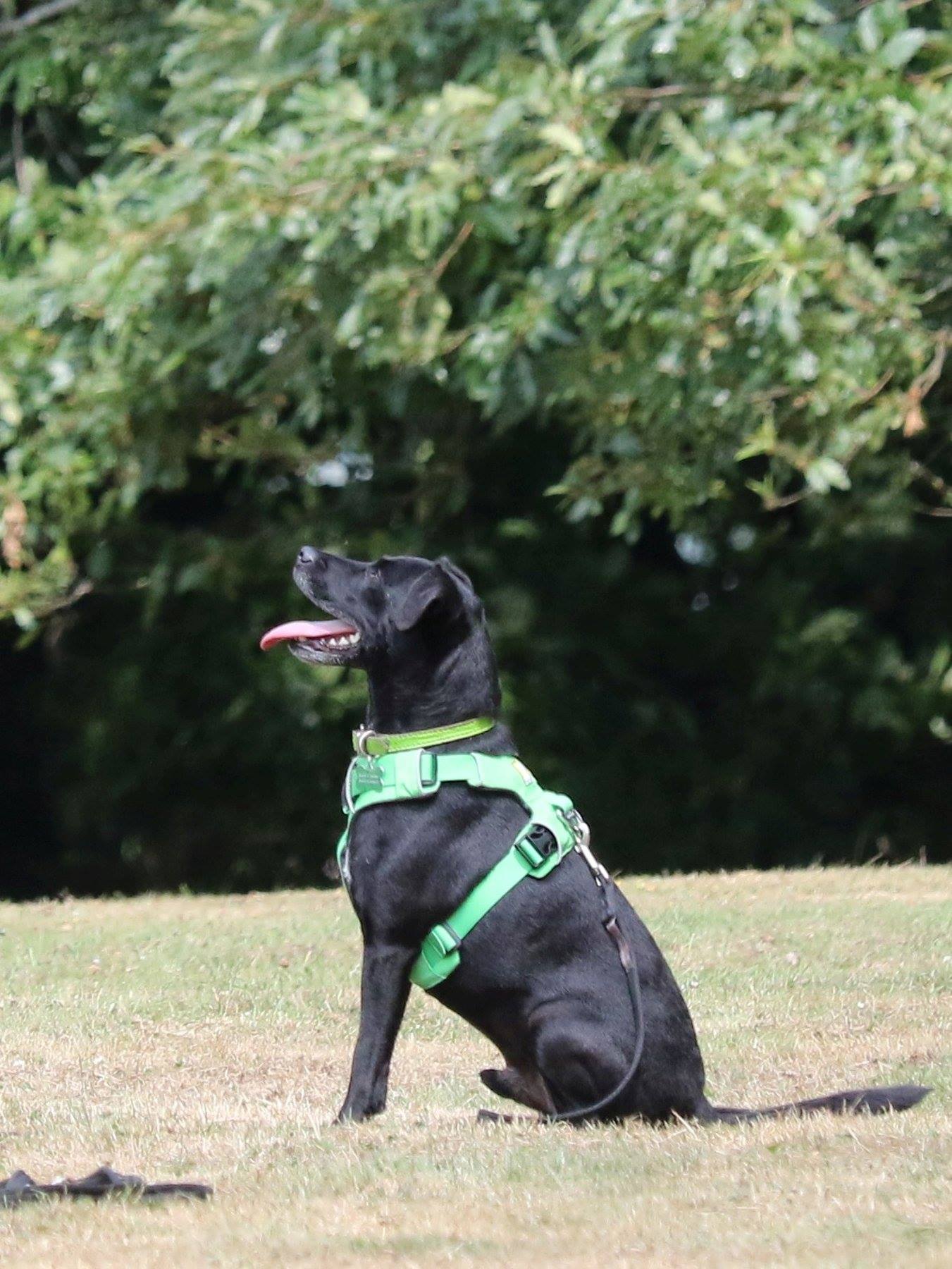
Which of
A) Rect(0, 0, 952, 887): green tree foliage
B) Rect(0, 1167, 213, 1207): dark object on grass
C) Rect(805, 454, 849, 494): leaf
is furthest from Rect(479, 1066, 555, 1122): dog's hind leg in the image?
Rect(805, 454, 849, 494): leaf

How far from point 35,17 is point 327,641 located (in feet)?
28.3

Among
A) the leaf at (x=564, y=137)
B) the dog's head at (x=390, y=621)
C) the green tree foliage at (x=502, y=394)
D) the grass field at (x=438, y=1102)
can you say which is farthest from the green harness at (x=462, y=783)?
the leaf at (x=564, y=137)

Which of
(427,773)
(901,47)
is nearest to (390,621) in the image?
(427,773)

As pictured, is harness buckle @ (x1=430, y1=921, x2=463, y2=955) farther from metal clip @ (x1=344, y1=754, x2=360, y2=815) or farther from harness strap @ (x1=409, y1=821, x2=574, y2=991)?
metal clip @ (x1=344, y1=754, x2=360, y2=815)

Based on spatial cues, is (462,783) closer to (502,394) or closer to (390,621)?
(390,621)

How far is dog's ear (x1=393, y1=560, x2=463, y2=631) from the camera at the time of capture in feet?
15.4

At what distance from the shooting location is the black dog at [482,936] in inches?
178

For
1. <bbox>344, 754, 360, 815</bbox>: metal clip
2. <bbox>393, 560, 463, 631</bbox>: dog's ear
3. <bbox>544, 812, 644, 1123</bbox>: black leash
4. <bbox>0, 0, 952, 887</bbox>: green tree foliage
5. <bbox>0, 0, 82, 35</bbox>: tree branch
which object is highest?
<bbox>393, 560, 463, 631</bbox>: dog's ear

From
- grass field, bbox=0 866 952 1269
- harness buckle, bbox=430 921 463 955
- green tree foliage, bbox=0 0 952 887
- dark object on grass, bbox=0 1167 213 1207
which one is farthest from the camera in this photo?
green tree foliage, bbox=0 0 952 887

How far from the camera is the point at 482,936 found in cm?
459

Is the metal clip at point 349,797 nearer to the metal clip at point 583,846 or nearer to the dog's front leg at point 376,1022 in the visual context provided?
the dog's front leg at point 376,1022

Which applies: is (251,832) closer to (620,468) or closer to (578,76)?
(620,468)

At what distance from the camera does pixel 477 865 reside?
464 centimetres

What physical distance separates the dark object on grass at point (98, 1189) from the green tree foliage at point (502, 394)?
522 centimetres
